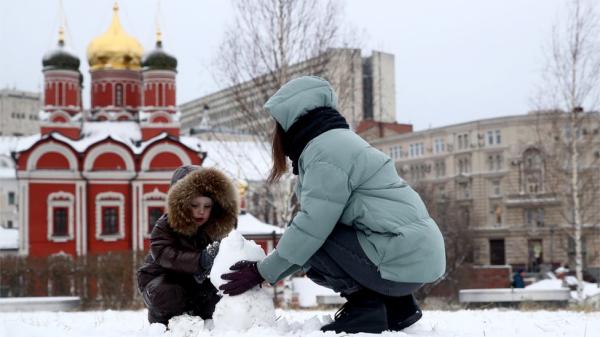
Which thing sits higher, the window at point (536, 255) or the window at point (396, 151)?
the window at point (396, 151)

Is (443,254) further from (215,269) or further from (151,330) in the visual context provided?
(151,330)

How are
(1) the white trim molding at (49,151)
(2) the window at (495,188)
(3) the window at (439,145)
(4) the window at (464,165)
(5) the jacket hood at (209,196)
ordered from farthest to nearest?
(3) the window at (439,145)
(4) the window at (464,165)
(2) the window at (495,188)
(1) the white trim molding at (49,151)
(5) the jacket hood at (209,196)

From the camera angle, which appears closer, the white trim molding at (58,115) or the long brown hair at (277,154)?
the long brown hair at (277,154)

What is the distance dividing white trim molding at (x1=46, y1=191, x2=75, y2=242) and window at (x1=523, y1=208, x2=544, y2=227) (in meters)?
29.1

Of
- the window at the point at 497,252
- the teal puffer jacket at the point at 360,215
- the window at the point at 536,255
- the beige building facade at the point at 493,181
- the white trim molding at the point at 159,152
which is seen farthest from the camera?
the window at the point at 497,252

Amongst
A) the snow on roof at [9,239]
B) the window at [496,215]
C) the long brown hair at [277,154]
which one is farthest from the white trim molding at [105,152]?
the long brown hair at [277,154]

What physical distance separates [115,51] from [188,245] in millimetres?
35821

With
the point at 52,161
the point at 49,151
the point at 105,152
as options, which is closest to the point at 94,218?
the point at 105,152

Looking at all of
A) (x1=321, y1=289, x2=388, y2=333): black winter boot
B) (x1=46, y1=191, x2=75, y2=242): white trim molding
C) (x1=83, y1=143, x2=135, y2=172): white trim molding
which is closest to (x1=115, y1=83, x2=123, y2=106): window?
(x1=83, y1=143, x2=135, y2=172): white trim molding

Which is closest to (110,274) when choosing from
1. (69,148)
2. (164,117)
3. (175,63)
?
(69,148)

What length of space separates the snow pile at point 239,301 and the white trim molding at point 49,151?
3003cm

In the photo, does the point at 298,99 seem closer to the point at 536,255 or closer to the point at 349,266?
the point at 349,266

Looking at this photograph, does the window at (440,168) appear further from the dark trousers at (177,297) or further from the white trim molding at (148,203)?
the dark trousers at (177,297)

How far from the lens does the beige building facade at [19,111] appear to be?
102 m
